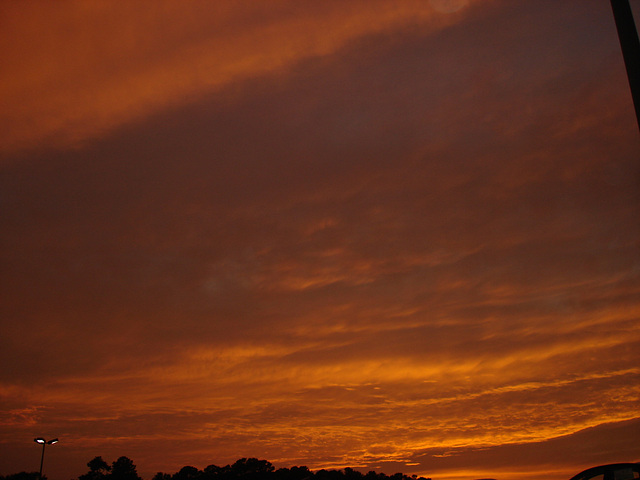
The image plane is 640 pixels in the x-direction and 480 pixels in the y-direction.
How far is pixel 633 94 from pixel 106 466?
113181 millimetres

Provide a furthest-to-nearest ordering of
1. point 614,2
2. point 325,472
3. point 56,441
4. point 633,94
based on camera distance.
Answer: point 325,472, point 56,441, point 614,2, point 633,94

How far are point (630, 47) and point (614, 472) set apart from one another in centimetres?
Result: 1403

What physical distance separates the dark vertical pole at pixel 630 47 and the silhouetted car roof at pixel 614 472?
13588 mm

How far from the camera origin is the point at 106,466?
103 meters

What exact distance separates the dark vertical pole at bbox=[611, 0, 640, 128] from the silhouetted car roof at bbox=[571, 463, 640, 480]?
13.6 meters

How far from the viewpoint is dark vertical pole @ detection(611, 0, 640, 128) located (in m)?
6.46

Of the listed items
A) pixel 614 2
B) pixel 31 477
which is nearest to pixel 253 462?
pixel 31 477

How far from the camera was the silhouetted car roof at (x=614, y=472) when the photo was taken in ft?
53.3

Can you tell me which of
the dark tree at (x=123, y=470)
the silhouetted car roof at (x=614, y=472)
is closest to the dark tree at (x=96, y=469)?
the dark tree at (x=123, y=470)

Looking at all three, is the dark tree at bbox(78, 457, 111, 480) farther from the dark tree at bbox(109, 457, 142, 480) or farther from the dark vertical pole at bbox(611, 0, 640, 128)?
the dark vertical pole at bbox(611, 0, 640, 128)

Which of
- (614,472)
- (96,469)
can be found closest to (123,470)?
(96,469)

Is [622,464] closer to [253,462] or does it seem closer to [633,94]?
[633,94]

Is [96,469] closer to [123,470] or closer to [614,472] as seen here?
[123,470]

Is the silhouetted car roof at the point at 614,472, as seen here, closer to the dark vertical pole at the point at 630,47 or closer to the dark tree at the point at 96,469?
the dark vertical pole at the point at 630,47
